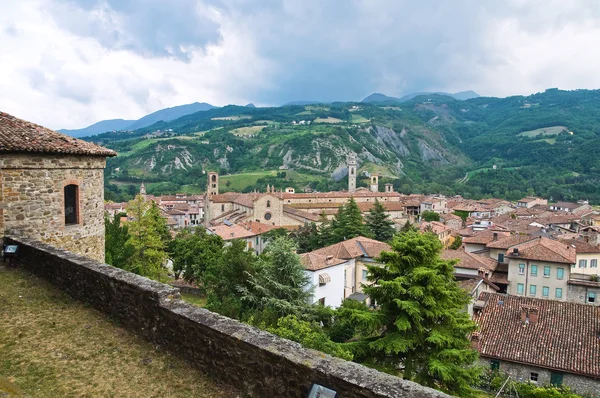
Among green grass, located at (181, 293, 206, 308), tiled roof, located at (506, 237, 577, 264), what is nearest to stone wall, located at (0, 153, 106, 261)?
green grass, located at (181, 293, 206, 308)

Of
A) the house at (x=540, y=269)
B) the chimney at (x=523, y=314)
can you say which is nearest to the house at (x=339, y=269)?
the chimney at (x=523, y=314)

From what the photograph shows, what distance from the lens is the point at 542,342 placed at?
2475 centimetres

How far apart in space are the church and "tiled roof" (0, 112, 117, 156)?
215ft

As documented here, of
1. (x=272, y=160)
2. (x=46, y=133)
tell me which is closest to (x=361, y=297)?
(x=46, y=133)

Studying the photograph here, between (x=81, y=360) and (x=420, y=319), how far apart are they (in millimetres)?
12657

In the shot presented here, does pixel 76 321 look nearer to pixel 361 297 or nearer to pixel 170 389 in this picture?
pixel 170 389

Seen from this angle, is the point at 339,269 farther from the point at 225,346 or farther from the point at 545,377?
the point at 225,346

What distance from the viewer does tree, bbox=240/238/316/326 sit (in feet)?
83.7

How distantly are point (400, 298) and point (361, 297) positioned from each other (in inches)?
913

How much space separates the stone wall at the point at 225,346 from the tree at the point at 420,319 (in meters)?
10.8

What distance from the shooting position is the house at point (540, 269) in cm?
3947

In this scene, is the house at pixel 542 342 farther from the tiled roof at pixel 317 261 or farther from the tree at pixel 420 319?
the tiled roof at pixel 317 261

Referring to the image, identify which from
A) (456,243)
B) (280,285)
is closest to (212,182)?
(456,243)

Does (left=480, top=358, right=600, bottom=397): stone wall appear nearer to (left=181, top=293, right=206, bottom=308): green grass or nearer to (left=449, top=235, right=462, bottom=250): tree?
(left=181, top=293, right=206, bottom=308): green grass
